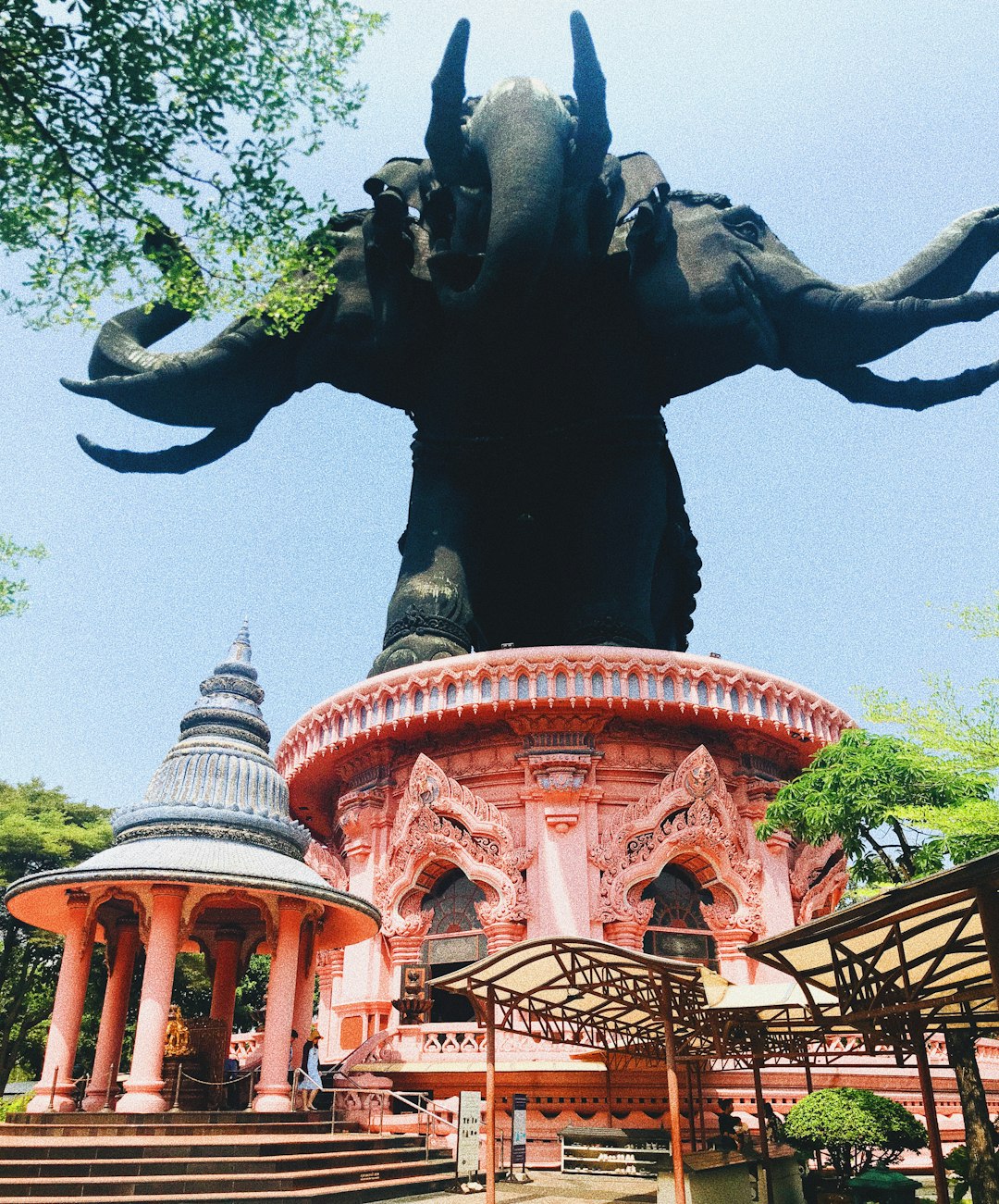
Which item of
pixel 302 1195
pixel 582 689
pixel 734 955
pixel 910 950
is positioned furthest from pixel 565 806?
pixel 910 950

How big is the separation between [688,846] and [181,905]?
25.4 ft

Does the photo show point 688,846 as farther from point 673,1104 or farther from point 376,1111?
point 673,1104

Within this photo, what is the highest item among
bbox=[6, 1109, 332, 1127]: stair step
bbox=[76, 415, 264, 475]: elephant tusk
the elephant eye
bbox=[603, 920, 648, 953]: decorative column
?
the elephant eye

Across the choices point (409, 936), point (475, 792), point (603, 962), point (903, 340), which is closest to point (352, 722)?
point (475, 792)

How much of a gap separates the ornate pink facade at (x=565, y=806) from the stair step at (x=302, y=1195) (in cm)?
336

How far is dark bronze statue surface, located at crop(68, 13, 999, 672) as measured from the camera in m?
17.5

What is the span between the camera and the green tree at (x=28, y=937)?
30.8 m

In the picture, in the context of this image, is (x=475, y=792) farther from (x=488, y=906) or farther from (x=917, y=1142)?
(x=917, y=1142)

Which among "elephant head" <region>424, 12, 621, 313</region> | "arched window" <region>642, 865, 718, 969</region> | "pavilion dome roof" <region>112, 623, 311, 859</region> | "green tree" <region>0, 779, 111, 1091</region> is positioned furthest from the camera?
"green tree" <region>0, 779, 111, 1091</region>

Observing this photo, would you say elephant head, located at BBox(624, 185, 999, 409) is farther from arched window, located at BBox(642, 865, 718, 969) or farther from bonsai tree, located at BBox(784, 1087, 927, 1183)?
bonsai tree, located at BBox(784, 1087, 927, 1183)

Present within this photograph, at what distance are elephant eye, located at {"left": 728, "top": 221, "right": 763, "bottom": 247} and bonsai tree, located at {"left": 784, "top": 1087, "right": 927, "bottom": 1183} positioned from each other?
554 inches

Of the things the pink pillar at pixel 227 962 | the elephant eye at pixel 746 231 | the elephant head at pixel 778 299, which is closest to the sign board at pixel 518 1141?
the pink pillar at pixel 227 962

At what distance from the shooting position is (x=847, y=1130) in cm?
1100

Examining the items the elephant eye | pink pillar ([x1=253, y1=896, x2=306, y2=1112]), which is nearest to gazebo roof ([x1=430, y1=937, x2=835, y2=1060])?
pink pillar ([x1=253, y1=896, x2=306, y2=1112])
